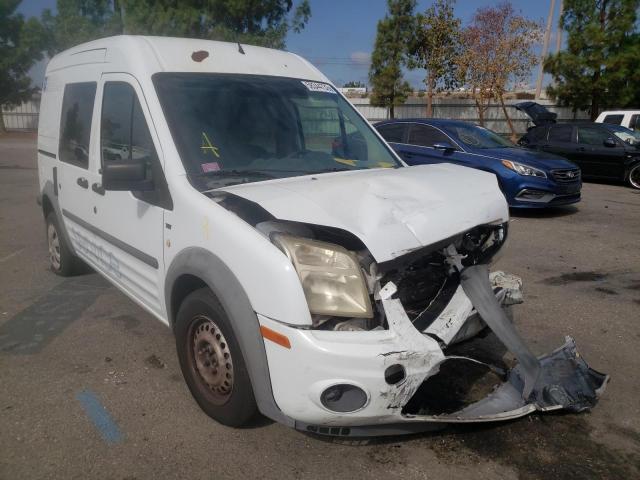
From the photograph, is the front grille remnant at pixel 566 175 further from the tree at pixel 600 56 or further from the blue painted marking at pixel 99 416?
the tree at pixel 600 56

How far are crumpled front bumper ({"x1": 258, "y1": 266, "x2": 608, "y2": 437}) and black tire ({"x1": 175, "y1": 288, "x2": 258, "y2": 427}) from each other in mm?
305

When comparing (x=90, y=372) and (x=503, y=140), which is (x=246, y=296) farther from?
(x=503, y=140)

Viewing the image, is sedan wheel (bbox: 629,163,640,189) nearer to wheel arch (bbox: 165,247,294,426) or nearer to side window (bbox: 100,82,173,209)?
side window (bbox: 100,82,173,209)

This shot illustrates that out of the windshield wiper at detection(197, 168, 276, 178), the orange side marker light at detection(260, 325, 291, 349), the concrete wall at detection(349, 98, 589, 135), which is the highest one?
the concrete wall at detection(349, 98, 589, 135)

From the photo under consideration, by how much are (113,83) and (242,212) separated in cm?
Result: 176

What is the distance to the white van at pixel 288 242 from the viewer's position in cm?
235

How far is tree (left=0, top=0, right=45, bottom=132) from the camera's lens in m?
26.6

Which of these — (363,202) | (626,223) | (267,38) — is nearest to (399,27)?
(267,38)

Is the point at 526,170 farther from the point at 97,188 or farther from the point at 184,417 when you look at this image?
the point at 184,417

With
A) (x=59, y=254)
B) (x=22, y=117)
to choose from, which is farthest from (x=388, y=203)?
(x=22, y=117)

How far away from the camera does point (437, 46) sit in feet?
79.3

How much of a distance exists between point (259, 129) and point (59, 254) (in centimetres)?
302

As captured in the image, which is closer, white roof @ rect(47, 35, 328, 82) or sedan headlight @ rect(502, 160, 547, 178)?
white roof @ rect(47, 35, 328, 82)

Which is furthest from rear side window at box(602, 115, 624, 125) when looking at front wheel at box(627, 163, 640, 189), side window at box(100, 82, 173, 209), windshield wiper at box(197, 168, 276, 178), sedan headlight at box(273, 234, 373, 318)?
sedan headlight at box(273, 234, 373, 318)
